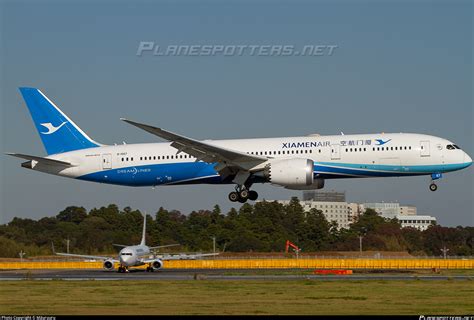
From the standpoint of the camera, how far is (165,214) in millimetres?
113562

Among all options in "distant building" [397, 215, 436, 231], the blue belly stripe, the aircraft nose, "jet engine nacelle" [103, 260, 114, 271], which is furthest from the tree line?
"distant building" [397, 215, 436, 231]

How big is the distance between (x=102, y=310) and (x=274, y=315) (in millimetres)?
7120

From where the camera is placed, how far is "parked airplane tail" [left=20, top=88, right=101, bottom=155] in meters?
58.1

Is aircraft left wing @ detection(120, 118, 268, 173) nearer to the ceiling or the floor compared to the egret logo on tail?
nearer to the floor

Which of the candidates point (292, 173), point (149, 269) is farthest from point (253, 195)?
point (149, 269)

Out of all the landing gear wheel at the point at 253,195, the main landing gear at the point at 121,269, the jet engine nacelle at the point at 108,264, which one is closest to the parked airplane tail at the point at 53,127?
the landing gear wheel at the point at 253,195

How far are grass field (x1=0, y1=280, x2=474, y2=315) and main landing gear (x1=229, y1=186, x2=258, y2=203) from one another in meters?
6.67

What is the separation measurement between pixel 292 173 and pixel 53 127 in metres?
18.7

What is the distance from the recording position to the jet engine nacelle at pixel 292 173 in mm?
50094

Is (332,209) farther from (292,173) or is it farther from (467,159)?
(292,173)

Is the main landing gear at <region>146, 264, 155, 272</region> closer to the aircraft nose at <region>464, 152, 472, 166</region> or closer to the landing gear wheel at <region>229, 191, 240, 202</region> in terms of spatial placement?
the landing gear wheel at <region>229, 191, 240, 202</region>

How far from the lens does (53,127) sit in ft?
194

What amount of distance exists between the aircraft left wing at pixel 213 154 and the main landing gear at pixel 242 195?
50.7 inches

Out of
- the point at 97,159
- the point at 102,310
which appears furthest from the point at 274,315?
the point at 97,159
